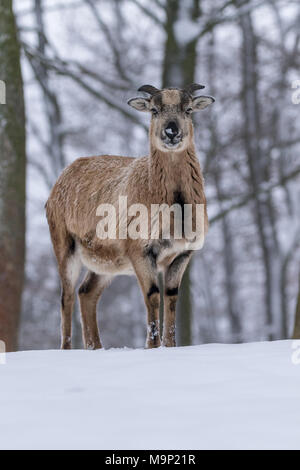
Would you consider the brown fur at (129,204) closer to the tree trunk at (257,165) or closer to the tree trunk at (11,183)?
the tree trunk at (11,183)

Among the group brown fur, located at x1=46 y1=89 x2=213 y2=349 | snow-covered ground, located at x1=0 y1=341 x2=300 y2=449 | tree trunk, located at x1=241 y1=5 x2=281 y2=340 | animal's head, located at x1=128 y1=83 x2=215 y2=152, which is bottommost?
snow-covered ground, located at x1=0 y1=341 x2=300 y2=449

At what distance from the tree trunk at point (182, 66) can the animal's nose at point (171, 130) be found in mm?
4083

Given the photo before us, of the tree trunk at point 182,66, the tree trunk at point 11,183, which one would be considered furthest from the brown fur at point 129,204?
the tree trunk at point 182,66

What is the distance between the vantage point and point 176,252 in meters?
6.73

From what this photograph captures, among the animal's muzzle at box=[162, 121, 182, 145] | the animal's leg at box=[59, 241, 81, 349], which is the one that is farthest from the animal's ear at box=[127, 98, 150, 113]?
the animal's leg at box=[59, 241, 81, 349]

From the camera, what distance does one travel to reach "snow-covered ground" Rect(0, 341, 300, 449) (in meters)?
3.22

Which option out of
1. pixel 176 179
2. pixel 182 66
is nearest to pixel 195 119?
pixel 182 66

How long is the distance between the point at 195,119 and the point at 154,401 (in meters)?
9.79

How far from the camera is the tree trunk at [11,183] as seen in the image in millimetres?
9570

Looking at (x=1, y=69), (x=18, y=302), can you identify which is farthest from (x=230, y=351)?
(x=1, y=69)

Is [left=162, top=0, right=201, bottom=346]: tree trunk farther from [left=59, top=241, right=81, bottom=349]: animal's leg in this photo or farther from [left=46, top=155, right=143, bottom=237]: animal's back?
[left=59, top=241, right=81, bottom=349]: animal's leg

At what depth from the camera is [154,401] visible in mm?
3689

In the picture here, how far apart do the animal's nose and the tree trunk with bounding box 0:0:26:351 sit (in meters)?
3.68

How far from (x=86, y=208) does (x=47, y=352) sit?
2.41 metres
